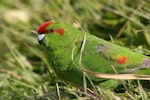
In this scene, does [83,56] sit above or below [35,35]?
above

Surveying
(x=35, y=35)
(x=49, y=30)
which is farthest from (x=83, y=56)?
(x=35, y=35)

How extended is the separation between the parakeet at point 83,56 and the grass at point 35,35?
65 millimetres

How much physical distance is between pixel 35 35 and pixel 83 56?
1.19 meters

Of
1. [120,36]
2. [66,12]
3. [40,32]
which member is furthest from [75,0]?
[40,32]

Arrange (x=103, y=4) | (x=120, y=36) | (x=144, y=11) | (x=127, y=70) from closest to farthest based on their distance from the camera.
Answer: (x=127, y=70)
(x=144, y=11)
(x=120, y=36)
(x=103, y=4)

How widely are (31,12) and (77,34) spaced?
1397 millimetres

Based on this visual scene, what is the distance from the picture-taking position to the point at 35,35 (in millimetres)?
2896

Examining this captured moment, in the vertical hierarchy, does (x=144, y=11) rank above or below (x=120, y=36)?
above

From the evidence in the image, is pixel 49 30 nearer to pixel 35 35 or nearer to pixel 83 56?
pixel 83 56

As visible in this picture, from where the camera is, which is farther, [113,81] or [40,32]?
[40,32]

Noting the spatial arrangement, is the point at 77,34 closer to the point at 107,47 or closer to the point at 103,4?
the point at 107,47

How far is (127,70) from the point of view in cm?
169

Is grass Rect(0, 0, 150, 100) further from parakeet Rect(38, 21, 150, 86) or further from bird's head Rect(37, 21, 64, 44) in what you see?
bird's head Rect(37, 21, 64, 44)

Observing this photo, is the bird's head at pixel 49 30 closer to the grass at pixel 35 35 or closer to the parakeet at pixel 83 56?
the parakeet at pixel 83 56
